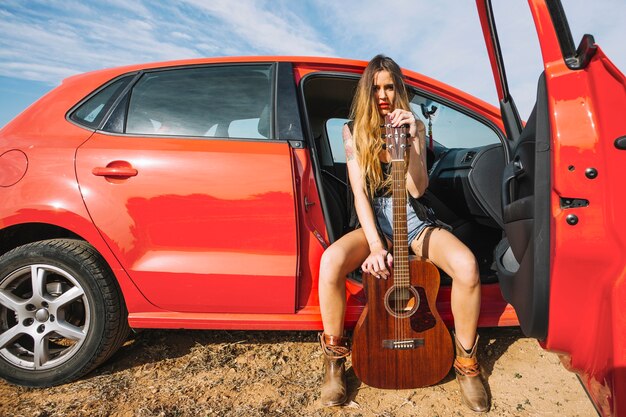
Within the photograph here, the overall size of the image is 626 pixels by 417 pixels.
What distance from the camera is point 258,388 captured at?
1.86m

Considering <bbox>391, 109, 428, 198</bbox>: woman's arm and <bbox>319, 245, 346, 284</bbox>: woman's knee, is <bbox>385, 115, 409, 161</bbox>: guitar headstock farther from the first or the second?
<bbox>319, 245, 346, 284</bbox>: woman's knee

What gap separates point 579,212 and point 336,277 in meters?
0.98

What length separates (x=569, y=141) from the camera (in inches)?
46.3

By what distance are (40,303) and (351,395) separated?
1597 mm

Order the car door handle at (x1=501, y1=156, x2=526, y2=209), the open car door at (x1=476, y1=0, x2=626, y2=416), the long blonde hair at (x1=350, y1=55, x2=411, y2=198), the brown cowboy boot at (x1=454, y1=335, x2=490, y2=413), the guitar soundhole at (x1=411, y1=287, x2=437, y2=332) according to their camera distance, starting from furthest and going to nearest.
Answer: the long blonde hair at (x1=350, y1=55, x2=411, y2=198), the guitar soundhole at (x1=411, y1=287, x2=437, y2=332), the brown cowboy boot at (x1=454, y1=335, x2=490, y2=413), the car door handle at (x1=501, y1=156, x2=526, y2=209), the open car door at (x1=476, y1=0, x2=626, y2=416)

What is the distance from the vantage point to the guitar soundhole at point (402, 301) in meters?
1.77

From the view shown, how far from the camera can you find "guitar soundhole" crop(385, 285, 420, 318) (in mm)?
1766

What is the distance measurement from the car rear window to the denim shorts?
1484 millimetres

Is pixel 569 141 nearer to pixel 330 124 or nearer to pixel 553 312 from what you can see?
pixel 553 312

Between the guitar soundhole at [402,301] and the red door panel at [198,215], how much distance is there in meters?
0.46

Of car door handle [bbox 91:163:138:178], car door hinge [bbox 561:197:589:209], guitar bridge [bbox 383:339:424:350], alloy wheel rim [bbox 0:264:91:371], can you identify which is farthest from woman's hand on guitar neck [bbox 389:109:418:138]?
alloy wheel rim [bbox 0:264:91:371]

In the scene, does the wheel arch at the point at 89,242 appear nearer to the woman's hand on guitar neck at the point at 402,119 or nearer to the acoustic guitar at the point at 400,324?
the acoustic guitar at the point at 400,324

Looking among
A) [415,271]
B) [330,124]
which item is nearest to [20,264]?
[415,271]

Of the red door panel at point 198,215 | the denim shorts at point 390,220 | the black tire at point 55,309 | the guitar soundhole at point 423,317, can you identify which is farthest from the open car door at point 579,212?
the black tire at point 55,309
